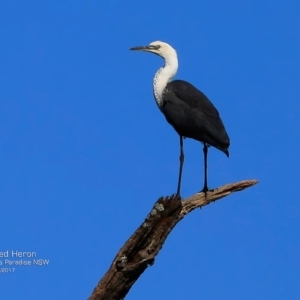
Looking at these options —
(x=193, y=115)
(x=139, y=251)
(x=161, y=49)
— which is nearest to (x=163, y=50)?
(x=161, y=49)

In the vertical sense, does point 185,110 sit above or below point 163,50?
below

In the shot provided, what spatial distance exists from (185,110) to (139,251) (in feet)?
12.3

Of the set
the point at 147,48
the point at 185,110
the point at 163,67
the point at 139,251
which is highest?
the point at 147,48

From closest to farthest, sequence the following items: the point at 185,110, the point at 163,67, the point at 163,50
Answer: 1. the point at 185,110
2. the point at 163,67
3. the point at 163,50

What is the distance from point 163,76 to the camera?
15.1 meters

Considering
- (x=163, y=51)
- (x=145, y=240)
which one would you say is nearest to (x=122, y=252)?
(x=145, y=240)

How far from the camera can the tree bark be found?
11.0 m

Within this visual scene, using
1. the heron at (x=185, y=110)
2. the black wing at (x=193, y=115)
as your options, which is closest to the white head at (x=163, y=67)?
the heron at (x=185, y=110)

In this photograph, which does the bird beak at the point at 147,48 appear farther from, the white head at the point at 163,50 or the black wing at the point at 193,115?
the black wing at the point at 193,115

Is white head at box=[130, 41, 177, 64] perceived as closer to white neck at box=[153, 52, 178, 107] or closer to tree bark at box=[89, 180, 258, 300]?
white neck at box=[153, 52, 178, 107]

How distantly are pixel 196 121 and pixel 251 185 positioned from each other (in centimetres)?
216

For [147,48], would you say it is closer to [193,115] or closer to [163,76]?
[163,76]

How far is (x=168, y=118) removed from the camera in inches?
577

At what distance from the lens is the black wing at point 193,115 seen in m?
13.7
